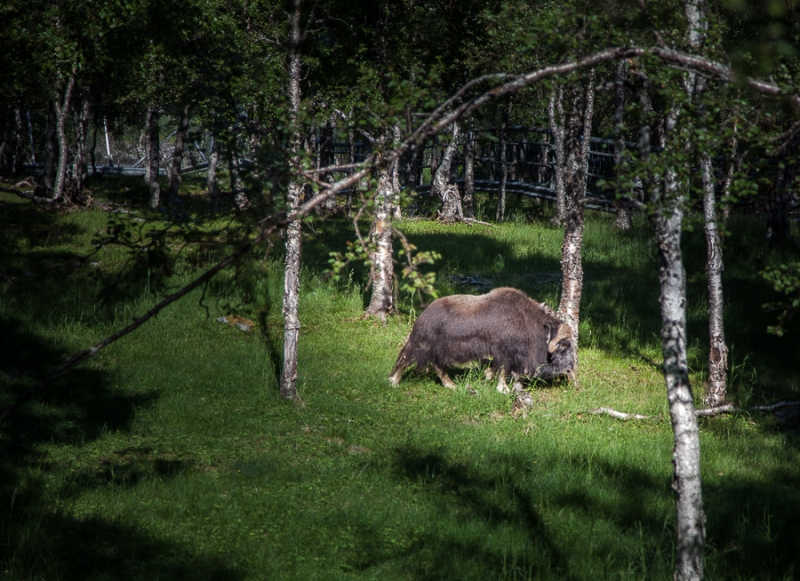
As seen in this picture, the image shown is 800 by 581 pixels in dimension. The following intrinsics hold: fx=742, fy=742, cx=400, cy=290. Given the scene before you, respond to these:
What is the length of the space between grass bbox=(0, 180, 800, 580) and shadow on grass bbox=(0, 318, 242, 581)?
2 centimetres

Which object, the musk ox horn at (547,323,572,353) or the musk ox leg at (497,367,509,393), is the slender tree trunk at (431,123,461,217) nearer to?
the musk ox horn at (547,323,572,353)

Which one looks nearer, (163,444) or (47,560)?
(47,560)

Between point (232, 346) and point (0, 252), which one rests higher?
point (0, 252)

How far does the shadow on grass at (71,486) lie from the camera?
559 centimetres

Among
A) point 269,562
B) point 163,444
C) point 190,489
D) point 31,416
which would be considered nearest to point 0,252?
point 31,416

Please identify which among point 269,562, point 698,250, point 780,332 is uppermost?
point 698,250

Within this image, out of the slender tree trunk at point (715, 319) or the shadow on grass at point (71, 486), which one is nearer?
the shadow on grass at point (71, 486)

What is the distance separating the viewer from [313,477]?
289 inches

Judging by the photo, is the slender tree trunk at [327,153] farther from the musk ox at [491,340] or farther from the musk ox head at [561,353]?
the musk ox head at [561,353]

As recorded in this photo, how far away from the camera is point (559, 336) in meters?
10.4

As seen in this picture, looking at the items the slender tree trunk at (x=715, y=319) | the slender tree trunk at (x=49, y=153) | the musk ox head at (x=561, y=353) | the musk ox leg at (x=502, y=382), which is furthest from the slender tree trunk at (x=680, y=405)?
the slender tree trunk at (x=49, y=153)

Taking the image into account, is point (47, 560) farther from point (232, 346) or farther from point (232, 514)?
point (232, 346)

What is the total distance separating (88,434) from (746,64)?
7273 millimetres

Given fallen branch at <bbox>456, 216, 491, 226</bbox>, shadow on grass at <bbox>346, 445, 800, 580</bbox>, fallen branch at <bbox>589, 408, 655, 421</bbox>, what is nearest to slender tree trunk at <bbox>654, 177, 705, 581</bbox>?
shadow on grass at <bbox>346, 445, 800, 580</bbox>
